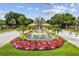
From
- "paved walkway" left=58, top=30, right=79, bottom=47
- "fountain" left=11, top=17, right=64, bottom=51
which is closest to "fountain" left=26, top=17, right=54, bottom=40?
"fountain" left=11, top=17, right=64, bottom=51

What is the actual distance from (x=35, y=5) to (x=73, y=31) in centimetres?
52

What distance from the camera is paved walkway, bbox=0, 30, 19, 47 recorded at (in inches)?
86.2

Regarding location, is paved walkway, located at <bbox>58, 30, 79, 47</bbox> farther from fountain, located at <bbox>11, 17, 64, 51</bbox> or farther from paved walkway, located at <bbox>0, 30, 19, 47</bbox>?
paved walkway, located at <bbox>0, 30, 19, 47</bbox>

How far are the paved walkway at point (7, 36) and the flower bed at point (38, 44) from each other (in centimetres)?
6

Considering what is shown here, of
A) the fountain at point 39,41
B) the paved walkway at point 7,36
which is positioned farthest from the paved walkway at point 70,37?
the paved walkway at point 7,36

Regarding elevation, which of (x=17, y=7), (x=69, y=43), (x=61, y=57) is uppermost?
(x=17, y=7)

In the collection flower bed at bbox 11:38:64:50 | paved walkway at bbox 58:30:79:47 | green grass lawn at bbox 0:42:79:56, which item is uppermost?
paved walkway at bbox 58:30:79:47

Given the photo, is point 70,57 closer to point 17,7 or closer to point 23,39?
point 23,39

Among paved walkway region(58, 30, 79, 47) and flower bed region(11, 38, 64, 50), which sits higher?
paved walkway region(58, 30, 79, 47)

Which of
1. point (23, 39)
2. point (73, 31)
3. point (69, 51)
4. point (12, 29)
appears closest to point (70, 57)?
point (69, 51)

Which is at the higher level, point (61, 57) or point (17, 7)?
point (17, 7)

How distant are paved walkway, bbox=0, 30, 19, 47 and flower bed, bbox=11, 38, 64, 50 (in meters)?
0.06

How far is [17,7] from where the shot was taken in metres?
2.15

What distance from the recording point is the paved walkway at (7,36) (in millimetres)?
2190
